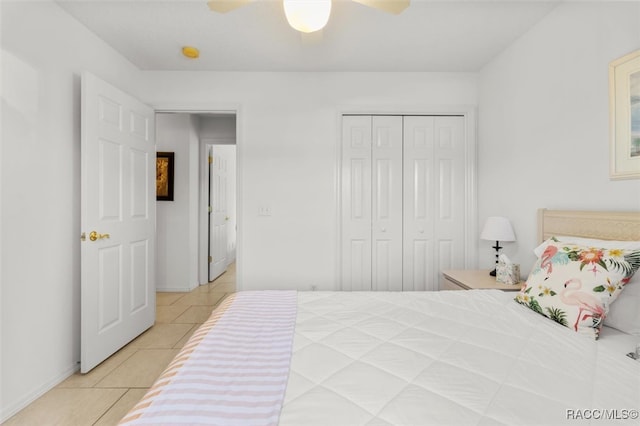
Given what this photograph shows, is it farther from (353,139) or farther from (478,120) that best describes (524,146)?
(353,139)

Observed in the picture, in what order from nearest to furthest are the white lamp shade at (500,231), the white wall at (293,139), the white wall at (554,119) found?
the white wall at (554,119), the white lamp shade at (500,231), the white wall at (293,139)

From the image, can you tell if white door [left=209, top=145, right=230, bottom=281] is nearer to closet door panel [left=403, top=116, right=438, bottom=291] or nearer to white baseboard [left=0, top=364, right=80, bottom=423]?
white baseboard [left=0, top=364, right=80, bottom=423]

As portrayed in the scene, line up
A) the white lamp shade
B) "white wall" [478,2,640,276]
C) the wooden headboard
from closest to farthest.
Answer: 1. the wooden headboard
2. "white wall" [478,2,640,276]
3. the white lamp shade

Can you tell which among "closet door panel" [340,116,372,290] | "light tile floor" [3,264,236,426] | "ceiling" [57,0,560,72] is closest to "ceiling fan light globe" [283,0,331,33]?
"ceiling" [57,0,560,72]

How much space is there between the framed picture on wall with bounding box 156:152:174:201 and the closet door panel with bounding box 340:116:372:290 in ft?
8.33

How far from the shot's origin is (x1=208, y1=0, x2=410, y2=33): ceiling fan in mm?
1191

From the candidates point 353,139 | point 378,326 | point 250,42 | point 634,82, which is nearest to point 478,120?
point 353,139

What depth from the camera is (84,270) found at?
2039mm

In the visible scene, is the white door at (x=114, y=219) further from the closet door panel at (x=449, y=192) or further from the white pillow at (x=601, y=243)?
the white pillow at (x=601, y=243)

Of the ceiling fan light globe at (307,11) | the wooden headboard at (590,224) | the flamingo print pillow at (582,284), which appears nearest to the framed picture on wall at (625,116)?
the wooden headboard at (590,224)

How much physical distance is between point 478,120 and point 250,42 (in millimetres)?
2279

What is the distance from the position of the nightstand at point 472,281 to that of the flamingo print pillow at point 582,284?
644 millimetres

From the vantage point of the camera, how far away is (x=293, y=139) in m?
2.89

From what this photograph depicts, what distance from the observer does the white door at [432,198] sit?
9.59 feet
